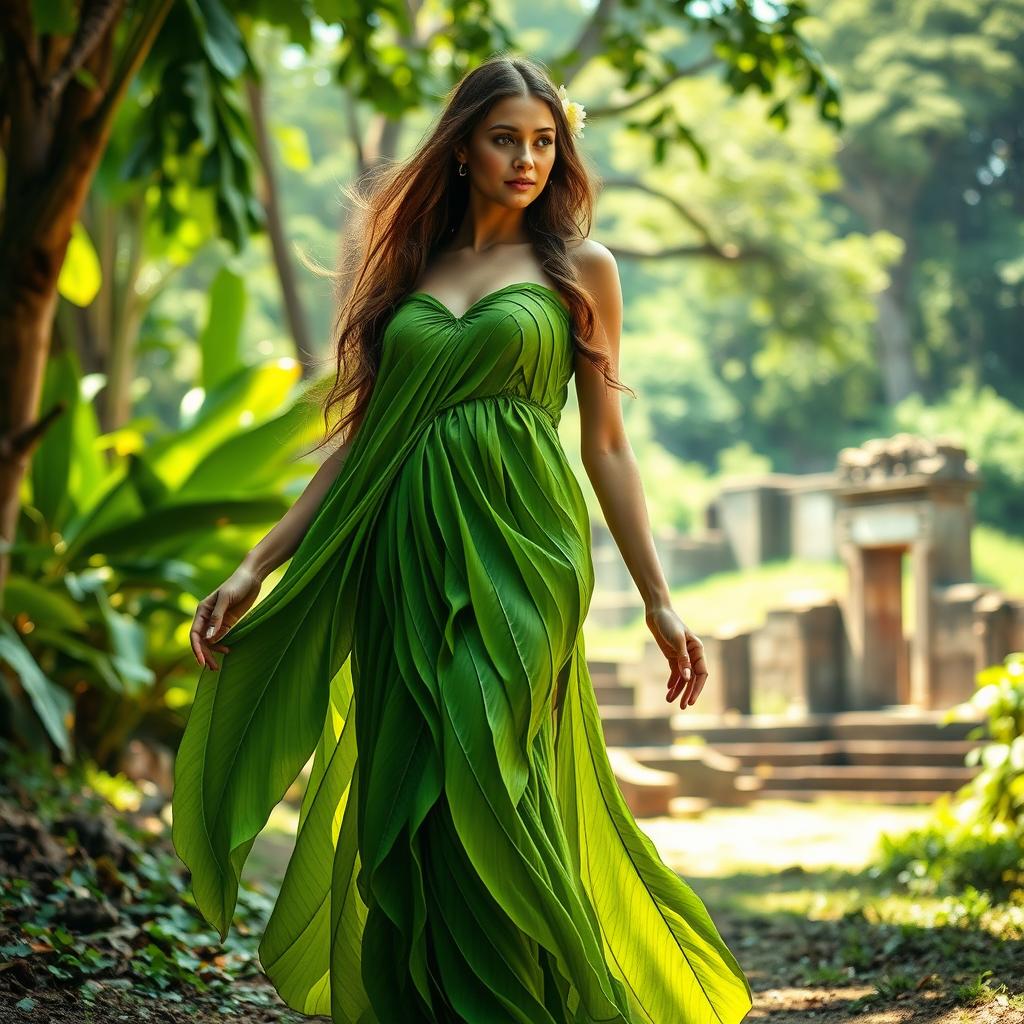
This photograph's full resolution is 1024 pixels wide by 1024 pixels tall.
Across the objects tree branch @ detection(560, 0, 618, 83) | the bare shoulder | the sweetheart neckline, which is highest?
tree branch @ detection(560, 0, 618, 83)

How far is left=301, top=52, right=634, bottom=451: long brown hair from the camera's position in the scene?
292 centimetres

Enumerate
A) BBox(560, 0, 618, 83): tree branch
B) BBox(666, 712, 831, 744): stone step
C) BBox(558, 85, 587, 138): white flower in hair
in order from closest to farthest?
BBox(558, 85, 587, 138): white flower in hair < BBox(560, 0, 618, 83): tree branch < BBox(666, 712, 831, 744): stone step

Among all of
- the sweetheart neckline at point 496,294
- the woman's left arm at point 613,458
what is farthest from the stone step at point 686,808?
the sweetheart neckline at point 496,294

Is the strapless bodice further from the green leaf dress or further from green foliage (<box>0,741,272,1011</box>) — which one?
green foliage (<box>0,741,272,1011</box>)

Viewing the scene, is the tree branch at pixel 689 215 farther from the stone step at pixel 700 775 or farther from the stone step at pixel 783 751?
the stone step at pixel 700 775

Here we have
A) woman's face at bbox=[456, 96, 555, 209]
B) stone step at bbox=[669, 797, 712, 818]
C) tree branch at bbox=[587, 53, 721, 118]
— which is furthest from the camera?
stone step at bbox=[669, 797, 712, 818]

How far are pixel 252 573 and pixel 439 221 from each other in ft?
2.85

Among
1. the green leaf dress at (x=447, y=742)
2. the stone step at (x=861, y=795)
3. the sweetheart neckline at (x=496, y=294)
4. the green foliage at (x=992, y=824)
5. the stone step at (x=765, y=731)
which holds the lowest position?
the stone step at (x=861, y=795)

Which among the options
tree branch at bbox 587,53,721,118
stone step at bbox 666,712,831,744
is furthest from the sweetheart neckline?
stone step at bbox 666,712,831,744

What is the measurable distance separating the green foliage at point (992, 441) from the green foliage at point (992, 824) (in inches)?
815

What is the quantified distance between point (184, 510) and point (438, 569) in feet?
12.5

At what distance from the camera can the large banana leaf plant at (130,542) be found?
5945mm

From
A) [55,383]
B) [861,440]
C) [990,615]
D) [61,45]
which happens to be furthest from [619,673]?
[861,440]

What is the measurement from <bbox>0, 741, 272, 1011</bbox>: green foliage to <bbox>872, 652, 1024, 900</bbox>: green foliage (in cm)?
257
